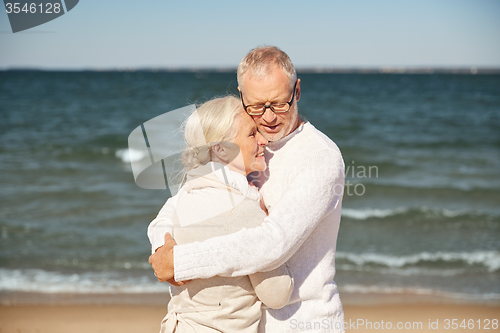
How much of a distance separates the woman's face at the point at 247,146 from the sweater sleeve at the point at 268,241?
0.89 ft

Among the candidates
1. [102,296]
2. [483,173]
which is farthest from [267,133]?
[483,173]

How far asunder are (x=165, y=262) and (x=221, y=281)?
8.9 inches

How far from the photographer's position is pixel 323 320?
1.83m

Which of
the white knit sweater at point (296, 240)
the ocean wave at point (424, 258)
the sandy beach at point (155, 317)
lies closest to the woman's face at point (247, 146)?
the white knit sweater at point (296, 240)

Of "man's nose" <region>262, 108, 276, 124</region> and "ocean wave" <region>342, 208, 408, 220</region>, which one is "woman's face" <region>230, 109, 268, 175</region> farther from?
"ocean wave" <region>342, 208, 408, 220</region>

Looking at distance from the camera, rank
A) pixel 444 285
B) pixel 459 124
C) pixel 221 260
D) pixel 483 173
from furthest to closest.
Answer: pixel 459 124, pixel 483 173, pixel 444 285, pixel 221 260

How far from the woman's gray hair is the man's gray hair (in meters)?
0.22

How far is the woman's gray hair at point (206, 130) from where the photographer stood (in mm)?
1780

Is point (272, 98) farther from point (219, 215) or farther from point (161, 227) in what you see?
point (161, 227)

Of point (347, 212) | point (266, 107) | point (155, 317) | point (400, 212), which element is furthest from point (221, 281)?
point (400, 212)

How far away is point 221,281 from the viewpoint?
1635 mm

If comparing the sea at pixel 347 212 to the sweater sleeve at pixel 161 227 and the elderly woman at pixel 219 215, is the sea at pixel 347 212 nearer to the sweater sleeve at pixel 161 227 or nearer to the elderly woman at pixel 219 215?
the elderly woman at pixel 219 215

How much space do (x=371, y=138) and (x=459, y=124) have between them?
5.41 meters

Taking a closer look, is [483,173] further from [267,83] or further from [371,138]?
[267,83]
